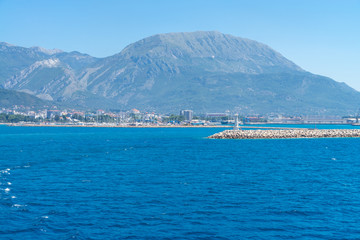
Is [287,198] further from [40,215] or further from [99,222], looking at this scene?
[40,215]

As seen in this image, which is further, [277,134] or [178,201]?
[277,134]

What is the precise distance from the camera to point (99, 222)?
33.9 m

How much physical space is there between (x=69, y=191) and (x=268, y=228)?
2130cm

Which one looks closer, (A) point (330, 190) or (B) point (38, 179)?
(A) point (330, 190)

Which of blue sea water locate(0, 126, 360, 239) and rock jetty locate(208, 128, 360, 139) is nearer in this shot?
blue sea water locate(0, 126, 360, 239)

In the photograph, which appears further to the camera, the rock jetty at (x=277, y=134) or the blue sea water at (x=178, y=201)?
the rock jetty at (x=277, y=134)

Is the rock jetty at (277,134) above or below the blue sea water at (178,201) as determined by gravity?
above

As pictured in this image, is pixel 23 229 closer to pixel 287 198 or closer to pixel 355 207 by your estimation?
pixel 287 198

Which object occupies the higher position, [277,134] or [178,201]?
[277,134]

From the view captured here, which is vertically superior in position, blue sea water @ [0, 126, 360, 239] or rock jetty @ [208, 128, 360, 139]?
rock jetty @ [208, 128, 360, 139]

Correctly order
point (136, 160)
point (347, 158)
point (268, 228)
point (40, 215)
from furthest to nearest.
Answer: point (347, 158)
point (136, 160)
point (40, 215)
point (268, 228)

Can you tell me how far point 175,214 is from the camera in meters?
36.5

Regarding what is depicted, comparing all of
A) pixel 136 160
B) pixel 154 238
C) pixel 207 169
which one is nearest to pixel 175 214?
pixel 154 238

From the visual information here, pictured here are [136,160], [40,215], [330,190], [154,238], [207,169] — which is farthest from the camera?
[136,160]
